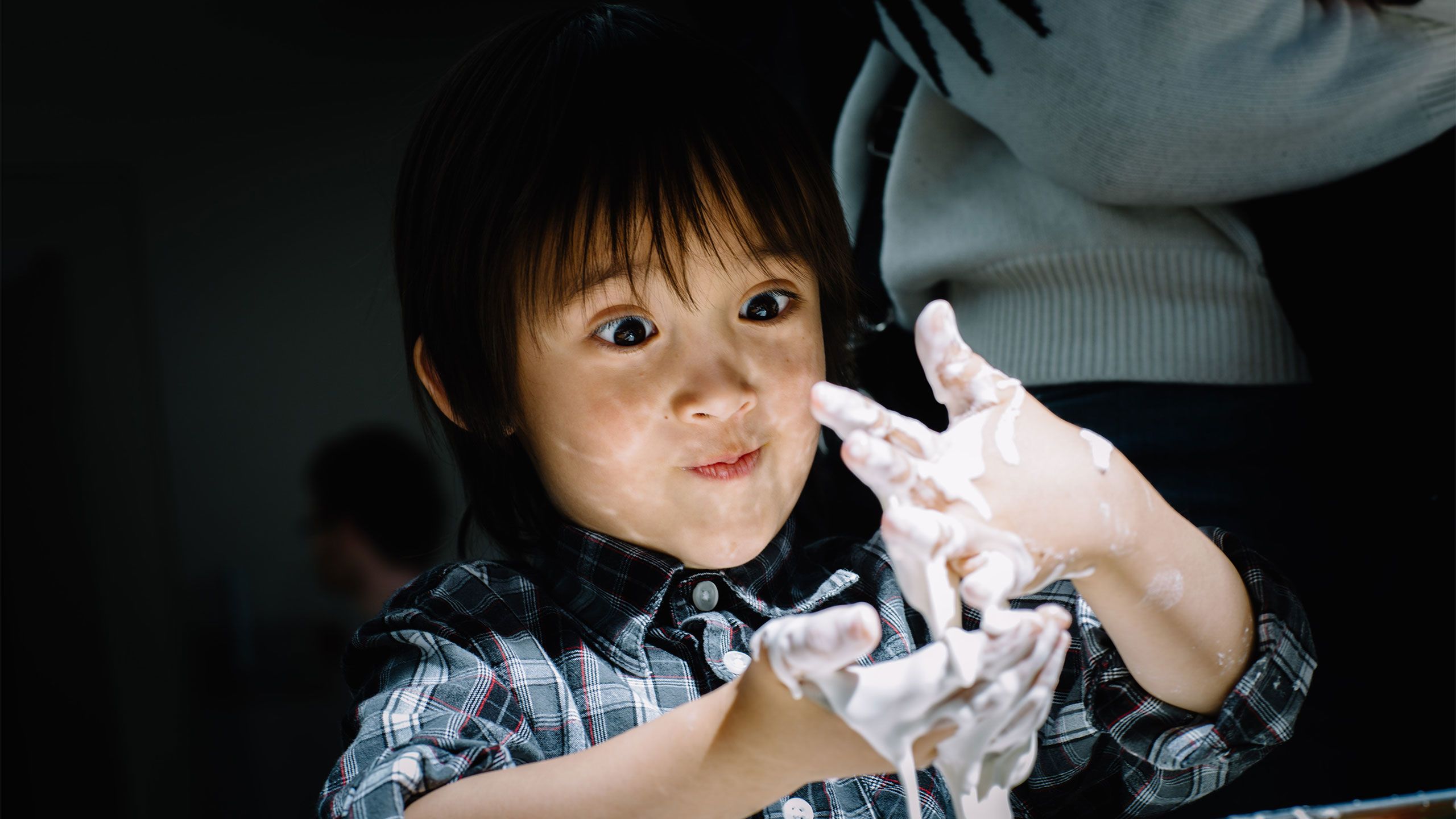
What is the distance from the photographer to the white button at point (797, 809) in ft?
2.60

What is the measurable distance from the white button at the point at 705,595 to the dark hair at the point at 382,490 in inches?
29.9

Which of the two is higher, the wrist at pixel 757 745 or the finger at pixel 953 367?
the finger at pixel 953 367

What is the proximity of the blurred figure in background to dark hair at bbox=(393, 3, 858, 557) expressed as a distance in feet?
2.18

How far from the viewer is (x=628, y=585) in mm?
855

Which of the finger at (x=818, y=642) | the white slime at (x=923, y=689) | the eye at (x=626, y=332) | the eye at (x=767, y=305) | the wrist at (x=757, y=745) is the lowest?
the wrist at (x=757, y=745)

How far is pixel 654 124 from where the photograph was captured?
2.66ft

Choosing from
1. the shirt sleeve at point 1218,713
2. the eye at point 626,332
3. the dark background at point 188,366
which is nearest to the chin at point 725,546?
the eye at point 626,332

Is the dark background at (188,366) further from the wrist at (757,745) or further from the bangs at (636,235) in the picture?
the wrist at (757,745)

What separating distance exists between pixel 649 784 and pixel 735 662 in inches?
7.4

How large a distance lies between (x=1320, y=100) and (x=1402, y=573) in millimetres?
382

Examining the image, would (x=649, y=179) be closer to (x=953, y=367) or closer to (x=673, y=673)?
(x=953, y=367)

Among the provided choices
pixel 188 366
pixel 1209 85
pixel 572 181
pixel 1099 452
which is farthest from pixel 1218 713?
pixel 188 366

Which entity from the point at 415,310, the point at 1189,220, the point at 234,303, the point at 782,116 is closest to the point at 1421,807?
the point at 1189,220

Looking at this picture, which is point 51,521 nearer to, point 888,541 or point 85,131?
point 85,131
